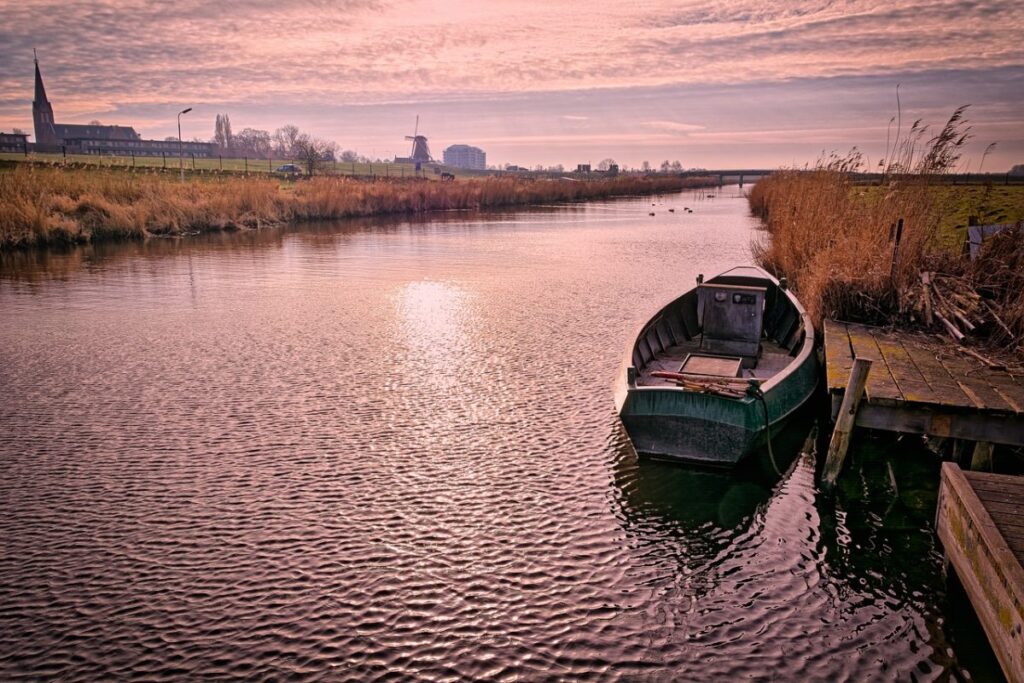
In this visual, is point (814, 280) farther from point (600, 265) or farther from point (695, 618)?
point (600, 265)

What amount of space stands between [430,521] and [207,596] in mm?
2110

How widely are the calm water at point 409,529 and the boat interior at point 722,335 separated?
3.51ft

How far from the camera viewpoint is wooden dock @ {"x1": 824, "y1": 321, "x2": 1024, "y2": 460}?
7.40 m

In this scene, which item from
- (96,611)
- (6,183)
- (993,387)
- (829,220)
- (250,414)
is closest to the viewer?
(96,611)

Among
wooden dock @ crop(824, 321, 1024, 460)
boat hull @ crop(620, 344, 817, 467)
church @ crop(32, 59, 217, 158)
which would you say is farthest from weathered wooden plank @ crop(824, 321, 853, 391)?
church @ crop(32, 59, 217, 158)

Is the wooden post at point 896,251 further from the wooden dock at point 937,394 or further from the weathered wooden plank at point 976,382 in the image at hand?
the weathered wooden plank at point 976,382

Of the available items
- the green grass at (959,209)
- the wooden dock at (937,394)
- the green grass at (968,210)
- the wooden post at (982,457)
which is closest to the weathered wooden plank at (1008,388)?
the wooden dock at (937,394)

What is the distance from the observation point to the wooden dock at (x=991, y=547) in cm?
438

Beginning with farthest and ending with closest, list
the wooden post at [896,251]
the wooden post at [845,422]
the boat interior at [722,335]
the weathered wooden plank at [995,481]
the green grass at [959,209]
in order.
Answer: the green grass at [959,209] < the wooden post at [896,251] < the boat interior at [722,335] < the wooden post at [845,422] < the weathered wooden plank at [995,481]

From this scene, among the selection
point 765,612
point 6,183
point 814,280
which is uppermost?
point 6,183

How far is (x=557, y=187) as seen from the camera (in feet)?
208

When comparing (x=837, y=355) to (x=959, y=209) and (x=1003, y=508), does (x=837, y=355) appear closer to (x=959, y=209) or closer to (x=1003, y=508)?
(x=1003, y=508)

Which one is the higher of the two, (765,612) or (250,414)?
(250,414)

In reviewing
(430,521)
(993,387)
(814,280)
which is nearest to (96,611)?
(430,521)
